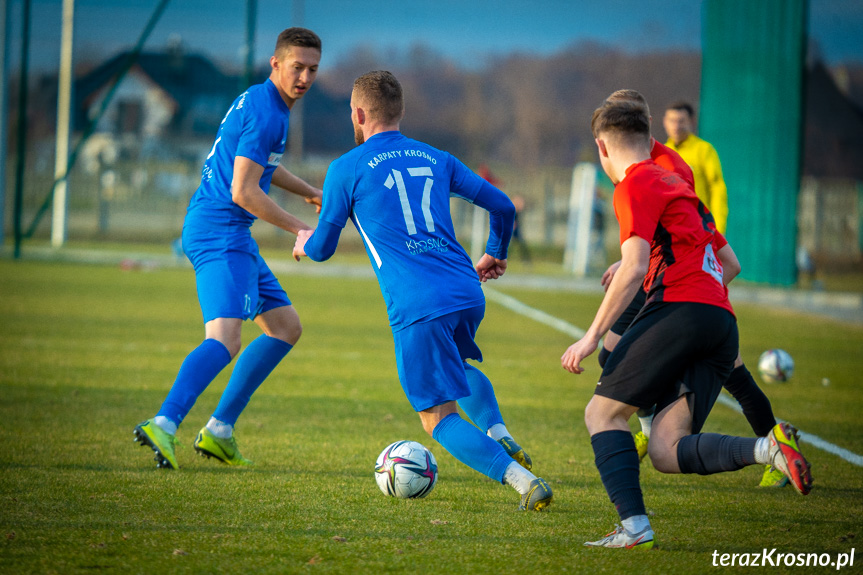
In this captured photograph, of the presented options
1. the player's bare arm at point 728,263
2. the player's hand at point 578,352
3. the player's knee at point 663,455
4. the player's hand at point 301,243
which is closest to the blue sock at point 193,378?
the player's hand at point 301,243

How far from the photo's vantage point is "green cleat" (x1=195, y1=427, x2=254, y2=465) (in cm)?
481

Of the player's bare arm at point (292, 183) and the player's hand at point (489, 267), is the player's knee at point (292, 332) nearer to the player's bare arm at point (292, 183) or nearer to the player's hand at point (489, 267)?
the player's bare arm at point (292, 183)

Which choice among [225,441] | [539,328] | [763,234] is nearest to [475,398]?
[225,441]

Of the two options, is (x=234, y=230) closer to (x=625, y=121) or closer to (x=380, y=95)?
(x=380, y=95)

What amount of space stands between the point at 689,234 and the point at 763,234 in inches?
686

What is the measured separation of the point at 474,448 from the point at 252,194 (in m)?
1.82

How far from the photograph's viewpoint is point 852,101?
41938 millimetres

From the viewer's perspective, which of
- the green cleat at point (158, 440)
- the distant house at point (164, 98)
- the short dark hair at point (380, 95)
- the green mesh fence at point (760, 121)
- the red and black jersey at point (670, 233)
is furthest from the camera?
the distant house at point (164, 98)

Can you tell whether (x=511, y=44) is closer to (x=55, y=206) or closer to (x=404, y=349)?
(x=55, y=206)

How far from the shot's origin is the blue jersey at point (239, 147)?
4.75 m

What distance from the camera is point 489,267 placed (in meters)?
4.45

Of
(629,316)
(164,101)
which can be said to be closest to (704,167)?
(629,316)

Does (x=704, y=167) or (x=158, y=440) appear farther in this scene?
(x=704, y=167)

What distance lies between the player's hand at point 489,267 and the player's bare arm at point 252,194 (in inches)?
37.4
